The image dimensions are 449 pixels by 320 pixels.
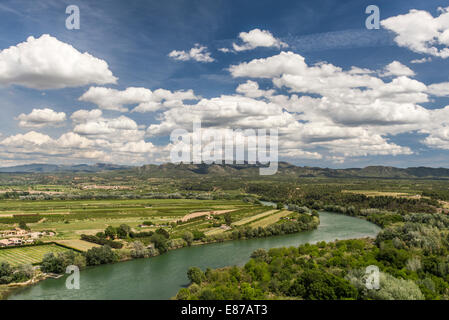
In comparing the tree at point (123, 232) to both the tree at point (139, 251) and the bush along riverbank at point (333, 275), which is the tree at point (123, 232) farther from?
the bush along riverbank at point (333, 275)

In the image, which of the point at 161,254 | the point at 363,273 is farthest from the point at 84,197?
the point at 363,273

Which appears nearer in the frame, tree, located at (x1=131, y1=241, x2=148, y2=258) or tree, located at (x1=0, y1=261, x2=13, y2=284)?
tree, located at (x1=0, y1=261, x2=13, y2=284)

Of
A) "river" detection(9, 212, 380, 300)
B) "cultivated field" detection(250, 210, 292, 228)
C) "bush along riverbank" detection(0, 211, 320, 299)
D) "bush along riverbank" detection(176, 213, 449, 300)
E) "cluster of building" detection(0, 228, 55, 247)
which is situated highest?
"bush along riverbank" detection(176, 213, 449, 300)

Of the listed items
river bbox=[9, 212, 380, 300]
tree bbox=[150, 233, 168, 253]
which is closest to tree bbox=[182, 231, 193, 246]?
river bbox=[9, 212, 380, 300]

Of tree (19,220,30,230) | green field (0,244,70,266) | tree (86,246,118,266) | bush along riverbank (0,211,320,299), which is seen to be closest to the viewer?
bush along riverbank (0,211,320,299)

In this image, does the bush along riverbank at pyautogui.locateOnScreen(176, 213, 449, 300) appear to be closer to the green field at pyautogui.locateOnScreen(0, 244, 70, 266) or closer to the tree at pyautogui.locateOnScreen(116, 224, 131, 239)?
the green field at pyautogui.locateOnScreen(0, 244, 70, 266)
